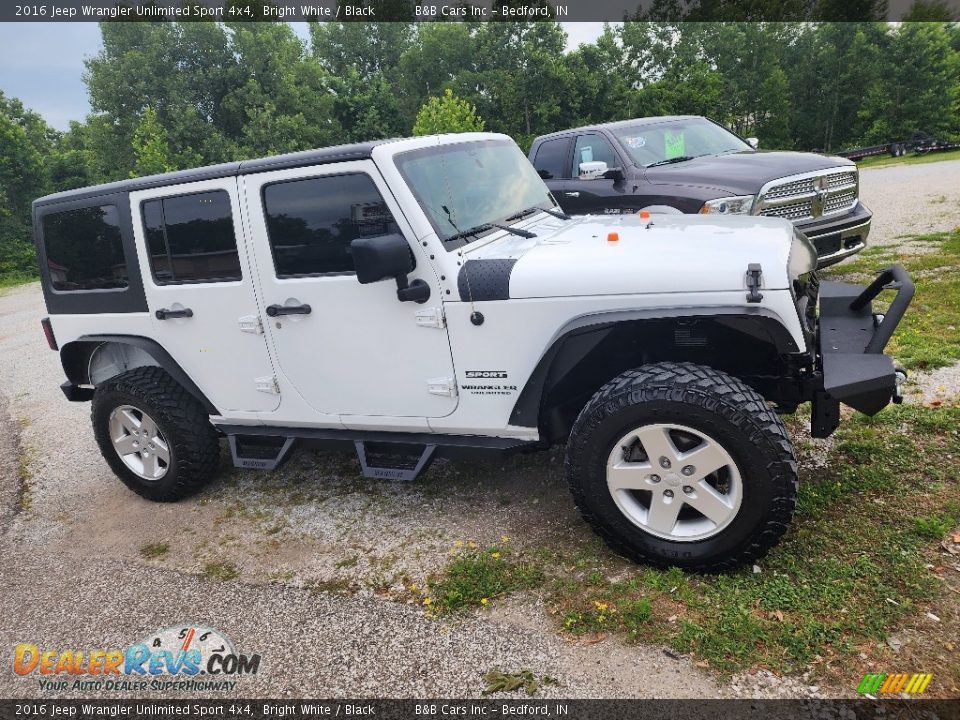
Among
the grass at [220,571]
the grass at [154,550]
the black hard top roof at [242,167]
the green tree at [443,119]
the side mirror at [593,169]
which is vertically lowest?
the grass at [154,550]

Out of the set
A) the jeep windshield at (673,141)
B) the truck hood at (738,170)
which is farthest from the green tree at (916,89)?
the truck hood at (738,170)

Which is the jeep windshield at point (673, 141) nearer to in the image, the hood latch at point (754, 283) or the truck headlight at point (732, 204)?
the truck headlight at point (732, 204)

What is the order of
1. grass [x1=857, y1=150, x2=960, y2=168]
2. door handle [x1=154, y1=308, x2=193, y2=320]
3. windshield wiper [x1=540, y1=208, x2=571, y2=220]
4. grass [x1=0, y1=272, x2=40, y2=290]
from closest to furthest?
1. door handle [x1=154, y1=308, x2=193, y2=320]
2. windshield wiper [x1=540, y1=208, x2=571, y2=220]
3. grass [x1=857, y1=150, x2=960, y2=168]
4. grass [x1=0, y1=272, x2=40, y2=290]

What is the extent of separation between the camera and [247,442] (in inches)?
171

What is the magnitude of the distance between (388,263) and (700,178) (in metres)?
4.60

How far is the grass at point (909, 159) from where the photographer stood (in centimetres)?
2406

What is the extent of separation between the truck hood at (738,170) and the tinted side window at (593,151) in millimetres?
496

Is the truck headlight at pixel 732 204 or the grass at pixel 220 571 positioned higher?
the truck headlight at pixel 732 204

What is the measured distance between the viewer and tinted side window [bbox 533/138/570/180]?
311 inches

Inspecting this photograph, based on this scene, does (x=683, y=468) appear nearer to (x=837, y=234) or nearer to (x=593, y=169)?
(x=593, y=169)

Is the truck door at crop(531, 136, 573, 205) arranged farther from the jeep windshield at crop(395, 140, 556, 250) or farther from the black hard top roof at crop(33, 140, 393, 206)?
the black hard top roof at crop(33, 140, 393, 206)

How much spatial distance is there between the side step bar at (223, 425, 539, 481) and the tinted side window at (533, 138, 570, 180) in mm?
5005

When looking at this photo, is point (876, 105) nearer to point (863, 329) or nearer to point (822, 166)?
point (822, 166)

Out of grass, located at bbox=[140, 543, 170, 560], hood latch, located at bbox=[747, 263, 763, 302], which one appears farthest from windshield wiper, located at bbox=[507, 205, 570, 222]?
grass, located at bbox=[140, 543, 170, 560]
